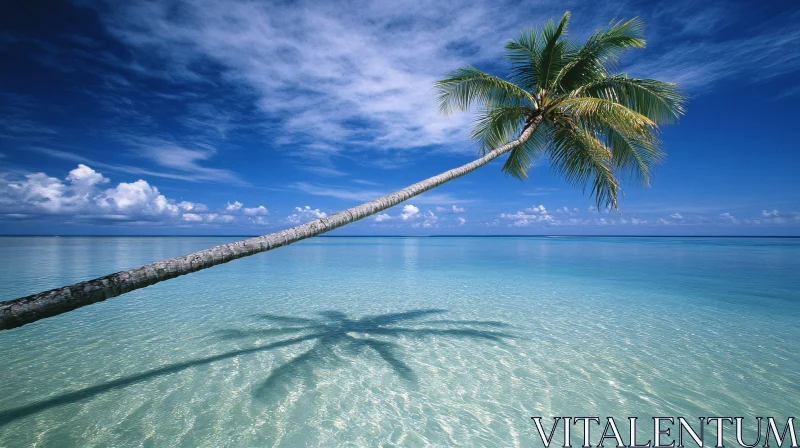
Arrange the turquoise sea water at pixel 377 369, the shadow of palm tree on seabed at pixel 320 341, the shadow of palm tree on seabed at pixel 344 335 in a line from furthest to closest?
the shadow of palm tree on seabed at pixel 344 335
the shadow of palm tree on seabed at pixel 320 341
the turquoise sea water at pixel 377 369

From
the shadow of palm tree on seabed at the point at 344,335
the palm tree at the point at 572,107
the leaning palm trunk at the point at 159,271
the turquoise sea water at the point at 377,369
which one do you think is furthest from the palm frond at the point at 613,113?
the shadow of palm tree on seabed at the point at 344,335

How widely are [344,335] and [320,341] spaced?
→ 540 mm

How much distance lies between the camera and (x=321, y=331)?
6.77 m

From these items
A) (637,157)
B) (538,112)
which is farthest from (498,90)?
(637,157)

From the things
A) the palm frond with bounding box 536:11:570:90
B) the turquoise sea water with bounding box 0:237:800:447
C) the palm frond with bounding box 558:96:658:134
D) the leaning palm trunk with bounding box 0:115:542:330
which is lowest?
the turquoise sea water with bounding box 0:237:800:447

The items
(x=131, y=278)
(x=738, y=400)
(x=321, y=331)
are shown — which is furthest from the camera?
(x=321, y=331)

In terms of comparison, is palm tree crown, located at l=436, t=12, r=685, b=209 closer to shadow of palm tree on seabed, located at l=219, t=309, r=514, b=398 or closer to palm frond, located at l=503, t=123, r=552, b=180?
palm frond, located at l=503, t=123, r=552, b=180

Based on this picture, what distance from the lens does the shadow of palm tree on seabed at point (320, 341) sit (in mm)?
4188

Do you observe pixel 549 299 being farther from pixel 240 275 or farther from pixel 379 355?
pixel 240 275

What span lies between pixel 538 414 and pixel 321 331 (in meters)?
4.33

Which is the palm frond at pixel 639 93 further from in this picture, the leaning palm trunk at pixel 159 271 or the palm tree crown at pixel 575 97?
the leaning palm trunk at pixel 159 271

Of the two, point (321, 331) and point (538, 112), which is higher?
point (538, 112)

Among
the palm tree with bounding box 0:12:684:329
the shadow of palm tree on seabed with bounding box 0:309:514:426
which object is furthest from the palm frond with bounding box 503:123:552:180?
the shadow of palm tree on seabed with bounding box 0:309:514:426

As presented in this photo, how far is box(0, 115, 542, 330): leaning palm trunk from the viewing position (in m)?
2.13
